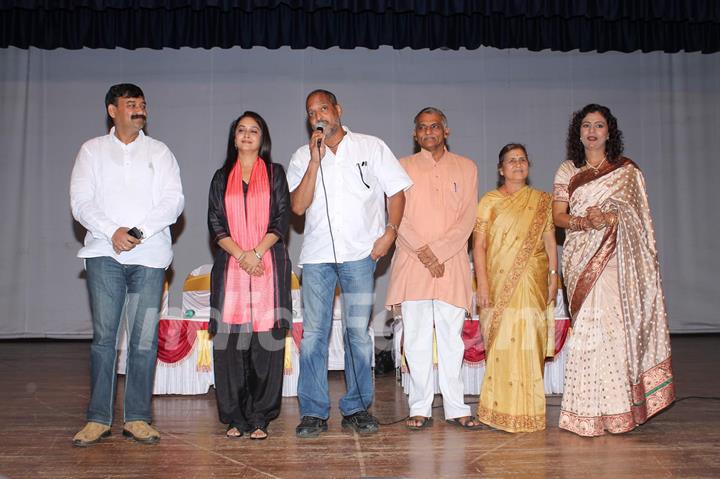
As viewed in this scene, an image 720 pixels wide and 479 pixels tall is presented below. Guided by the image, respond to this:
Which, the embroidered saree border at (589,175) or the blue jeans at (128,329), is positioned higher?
the embroidered saree border at (589,175)

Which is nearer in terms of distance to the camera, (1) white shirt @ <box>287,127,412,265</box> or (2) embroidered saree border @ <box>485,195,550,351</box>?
(1) white shirt @ <box>287,127,412,265</box>

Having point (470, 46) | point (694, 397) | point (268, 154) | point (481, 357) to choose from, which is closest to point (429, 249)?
point (268, 154)

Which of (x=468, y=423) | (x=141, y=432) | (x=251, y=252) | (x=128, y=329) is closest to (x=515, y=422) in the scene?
(x=468, y=423)

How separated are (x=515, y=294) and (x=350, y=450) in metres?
1.17

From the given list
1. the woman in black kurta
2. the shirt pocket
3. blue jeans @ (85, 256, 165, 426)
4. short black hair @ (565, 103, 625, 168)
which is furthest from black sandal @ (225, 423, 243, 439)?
short black hair @ (565, 103, 625, 168)

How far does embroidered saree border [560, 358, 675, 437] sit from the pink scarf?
1.59 metres

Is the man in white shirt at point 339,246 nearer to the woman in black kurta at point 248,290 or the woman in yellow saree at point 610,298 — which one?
the woman in black kurta at point 248,290

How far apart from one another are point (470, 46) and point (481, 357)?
11.6ft

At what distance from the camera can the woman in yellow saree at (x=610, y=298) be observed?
352 centimetres

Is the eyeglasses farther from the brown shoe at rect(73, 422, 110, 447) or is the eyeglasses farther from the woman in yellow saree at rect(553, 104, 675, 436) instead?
the brown shoe at rect(73, 422, 110, 447)

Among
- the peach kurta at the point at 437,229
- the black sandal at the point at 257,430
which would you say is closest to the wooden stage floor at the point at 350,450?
the black sandal at the point at 257,430

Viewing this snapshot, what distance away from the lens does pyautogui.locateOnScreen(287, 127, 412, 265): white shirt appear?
11.5 ft

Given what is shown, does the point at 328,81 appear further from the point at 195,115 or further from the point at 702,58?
the point at 702,58

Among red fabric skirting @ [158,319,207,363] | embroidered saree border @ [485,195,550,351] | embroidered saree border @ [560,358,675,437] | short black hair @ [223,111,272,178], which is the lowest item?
embroidered saree border @ [560,358,675,437]
